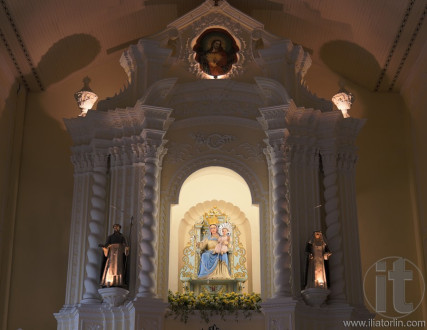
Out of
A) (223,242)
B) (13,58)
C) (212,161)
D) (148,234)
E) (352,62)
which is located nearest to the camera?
(148,234)

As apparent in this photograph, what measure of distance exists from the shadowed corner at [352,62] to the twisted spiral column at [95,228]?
5215 mm

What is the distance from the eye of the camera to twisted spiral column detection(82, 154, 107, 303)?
1322cm

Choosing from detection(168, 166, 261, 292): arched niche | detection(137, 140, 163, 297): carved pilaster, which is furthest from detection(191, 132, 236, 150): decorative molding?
detection(137, 140, 163, 297): carved pilaster

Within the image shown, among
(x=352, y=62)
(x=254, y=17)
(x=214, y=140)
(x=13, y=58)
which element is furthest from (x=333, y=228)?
(x=13, y=58)

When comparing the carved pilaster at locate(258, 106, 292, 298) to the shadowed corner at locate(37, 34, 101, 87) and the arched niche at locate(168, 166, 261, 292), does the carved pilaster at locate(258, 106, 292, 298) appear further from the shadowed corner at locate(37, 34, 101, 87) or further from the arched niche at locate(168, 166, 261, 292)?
the shadowed corner at locate(37, 34, 101, 87)

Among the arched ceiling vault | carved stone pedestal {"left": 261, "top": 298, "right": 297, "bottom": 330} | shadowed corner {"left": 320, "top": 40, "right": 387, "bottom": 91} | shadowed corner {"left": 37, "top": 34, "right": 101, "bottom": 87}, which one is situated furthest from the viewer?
shadowed corner {"left": 320, "top": 40, "right": 387, "bottom": 91}

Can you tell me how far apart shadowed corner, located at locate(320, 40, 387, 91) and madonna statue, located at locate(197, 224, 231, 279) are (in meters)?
4.34

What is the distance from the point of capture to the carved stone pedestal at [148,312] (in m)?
12.6

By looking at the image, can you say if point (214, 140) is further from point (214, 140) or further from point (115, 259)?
point (115, 259)

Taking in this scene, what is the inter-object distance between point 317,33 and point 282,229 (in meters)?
4.53

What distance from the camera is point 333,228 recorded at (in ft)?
44.6

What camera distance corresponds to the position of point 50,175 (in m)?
15.6

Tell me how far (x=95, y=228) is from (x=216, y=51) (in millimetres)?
4157

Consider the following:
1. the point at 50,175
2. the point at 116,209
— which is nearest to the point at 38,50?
the point at 50,175
